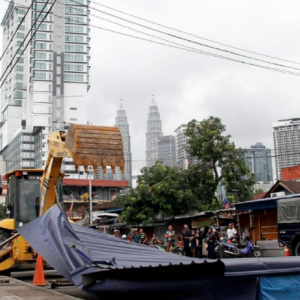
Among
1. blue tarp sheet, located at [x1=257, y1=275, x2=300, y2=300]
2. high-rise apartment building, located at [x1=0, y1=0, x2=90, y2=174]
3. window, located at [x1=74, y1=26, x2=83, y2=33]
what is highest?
Result: window, located at [x1=74, y1=26, x2=83, y2=33]

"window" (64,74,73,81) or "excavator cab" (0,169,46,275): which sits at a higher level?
"window" (64,74,73,81)

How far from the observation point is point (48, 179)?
38.0ft

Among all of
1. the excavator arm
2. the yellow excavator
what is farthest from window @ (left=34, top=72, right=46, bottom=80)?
the excavator arm

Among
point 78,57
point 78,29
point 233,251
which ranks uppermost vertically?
point 78,29

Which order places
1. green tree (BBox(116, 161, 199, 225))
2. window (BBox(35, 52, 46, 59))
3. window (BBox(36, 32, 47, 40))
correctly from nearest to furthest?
green tree (BBox(116, 161, 199, 225)) < window (BBox(35, 52, 46, 59)) < window (BBox(36, 32, 47, 40))

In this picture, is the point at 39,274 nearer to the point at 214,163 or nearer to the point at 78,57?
the point at 214,163

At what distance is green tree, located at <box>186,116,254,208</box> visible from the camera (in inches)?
1142

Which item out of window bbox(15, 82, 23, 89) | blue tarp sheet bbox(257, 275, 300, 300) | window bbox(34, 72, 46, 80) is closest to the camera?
blue tarp sheet bbox(257, 275, 300, 300)

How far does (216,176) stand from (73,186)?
5555cm

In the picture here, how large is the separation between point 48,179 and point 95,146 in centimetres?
325

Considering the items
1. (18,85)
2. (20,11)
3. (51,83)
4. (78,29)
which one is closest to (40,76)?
(51,83)

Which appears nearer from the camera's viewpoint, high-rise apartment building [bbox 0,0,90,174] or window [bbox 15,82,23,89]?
high-rise apartment building [bbox 0,0,90,174]

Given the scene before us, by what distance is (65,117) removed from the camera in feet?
375

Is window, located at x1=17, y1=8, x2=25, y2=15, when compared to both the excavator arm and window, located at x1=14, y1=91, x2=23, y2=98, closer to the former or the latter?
window, located at x1=14, y1=91, x2=23, y2=98
